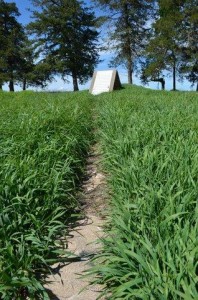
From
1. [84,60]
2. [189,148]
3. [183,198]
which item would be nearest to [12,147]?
[189,148]

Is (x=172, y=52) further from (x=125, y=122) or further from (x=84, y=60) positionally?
(x=125, y=122)

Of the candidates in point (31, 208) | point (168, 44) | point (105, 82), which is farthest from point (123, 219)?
point (168, 44)

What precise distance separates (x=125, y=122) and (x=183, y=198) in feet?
11.3

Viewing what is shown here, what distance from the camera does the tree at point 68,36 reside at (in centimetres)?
4053

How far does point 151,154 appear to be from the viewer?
375 centimetres

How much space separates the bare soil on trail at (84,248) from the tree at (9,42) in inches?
1587

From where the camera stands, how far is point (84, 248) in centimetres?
304

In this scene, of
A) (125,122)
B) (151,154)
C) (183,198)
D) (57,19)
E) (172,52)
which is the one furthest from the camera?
(57,19)

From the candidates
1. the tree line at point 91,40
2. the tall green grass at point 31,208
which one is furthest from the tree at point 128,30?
the tall green grass at point 31,208

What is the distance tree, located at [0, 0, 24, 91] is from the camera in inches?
1713

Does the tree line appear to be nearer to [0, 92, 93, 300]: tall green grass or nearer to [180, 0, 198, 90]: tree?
[180, 0, 198, 90]: tree

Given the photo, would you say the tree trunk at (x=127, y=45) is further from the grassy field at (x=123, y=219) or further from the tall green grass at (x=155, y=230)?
the tall green grass at (x=155, y=230)

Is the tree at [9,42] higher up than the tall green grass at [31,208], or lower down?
higher up

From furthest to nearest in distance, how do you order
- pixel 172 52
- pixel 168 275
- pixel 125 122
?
pixel 172 52 → pixel 125 122 → pixel 168 275
